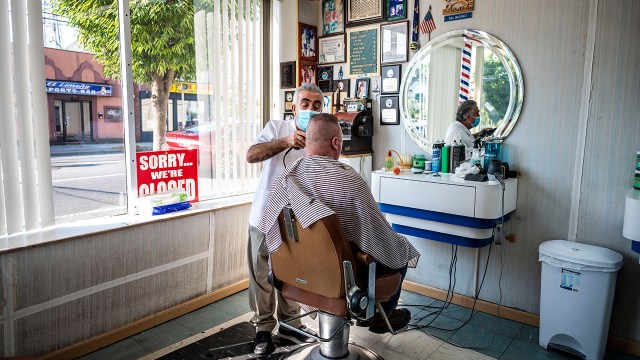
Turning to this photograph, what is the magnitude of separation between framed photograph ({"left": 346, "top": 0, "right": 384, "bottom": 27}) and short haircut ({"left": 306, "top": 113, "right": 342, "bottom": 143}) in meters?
1.67

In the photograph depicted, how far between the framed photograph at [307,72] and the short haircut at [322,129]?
5.47 ft

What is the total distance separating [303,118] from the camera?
2303mm

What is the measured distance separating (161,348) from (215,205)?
1037 millimetres

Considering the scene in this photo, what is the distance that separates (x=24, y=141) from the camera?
7.45 ft

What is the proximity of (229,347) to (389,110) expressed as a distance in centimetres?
204

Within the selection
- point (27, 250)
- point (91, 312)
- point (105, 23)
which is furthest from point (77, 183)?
point (105, 23)

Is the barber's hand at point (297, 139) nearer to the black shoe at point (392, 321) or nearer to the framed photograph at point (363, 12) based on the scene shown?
the black shoe at point (392, 321)

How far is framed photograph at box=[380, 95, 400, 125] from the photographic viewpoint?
3287 millimetres

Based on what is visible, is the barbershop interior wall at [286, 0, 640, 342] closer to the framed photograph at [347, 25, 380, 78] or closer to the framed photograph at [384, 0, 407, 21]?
the framed photograph at [384, 0, 407, 21]

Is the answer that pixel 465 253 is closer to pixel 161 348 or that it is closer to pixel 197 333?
pixel 197 333

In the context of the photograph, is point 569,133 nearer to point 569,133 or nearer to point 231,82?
point 569,133

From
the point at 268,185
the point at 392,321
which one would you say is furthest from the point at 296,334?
the point at 268,185

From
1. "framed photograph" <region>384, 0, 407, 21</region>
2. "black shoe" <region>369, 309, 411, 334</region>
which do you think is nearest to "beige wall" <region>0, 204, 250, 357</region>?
"black shoe" <region>369, 309, 411, 334</region>

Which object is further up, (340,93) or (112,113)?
(340,93)
